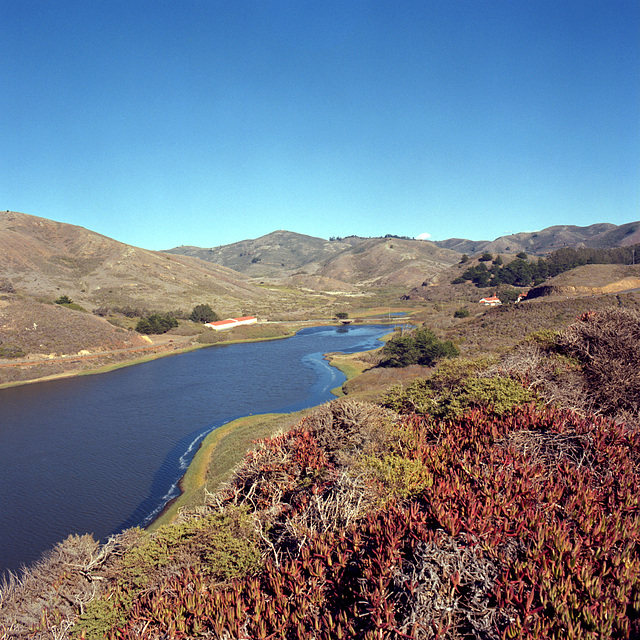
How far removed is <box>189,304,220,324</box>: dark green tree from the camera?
11031cm

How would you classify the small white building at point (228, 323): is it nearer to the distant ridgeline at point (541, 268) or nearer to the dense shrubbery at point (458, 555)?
the distant ridgeline at point (541, 268)

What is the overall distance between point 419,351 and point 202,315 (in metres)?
73.2

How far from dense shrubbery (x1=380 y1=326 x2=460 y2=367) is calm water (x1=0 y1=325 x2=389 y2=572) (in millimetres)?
8948

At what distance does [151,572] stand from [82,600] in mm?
1812

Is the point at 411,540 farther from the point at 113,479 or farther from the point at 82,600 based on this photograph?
the point at 113,479

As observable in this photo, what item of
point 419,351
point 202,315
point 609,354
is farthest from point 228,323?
point 609,354

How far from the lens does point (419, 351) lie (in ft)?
176

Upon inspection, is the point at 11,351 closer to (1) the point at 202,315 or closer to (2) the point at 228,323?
(1) the point at 202,315

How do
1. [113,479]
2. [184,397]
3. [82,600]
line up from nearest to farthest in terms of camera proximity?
[82,600] < [113,479] < [184,397]

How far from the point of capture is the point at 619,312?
16.9 m

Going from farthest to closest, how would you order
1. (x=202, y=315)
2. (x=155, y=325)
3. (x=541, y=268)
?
1. (x=541, y=268)
2. (x=202, y=315)
3. (x=155, y=325)

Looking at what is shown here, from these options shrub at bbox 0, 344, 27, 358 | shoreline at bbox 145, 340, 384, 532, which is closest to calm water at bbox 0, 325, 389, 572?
shoreline at bbox 145, 340, 384, 532

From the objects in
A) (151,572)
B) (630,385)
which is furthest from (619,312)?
(151,572)

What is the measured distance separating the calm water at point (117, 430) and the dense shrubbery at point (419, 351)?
8948 millimetres
